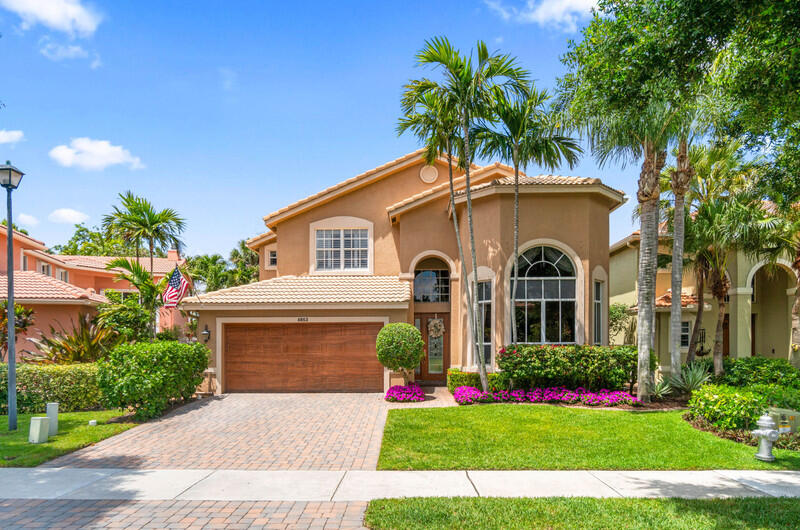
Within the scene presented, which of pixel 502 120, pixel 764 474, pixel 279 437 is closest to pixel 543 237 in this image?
pixel 502 120

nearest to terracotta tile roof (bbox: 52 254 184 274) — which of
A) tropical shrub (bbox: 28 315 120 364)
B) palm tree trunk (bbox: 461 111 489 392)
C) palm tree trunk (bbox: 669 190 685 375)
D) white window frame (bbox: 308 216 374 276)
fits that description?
tropical shrub (bbox: 28 315 120 364)

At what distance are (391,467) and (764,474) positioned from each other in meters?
5.76

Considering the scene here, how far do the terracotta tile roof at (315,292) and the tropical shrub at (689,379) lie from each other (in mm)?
7778

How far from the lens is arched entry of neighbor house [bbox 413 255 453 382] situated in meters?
17.0

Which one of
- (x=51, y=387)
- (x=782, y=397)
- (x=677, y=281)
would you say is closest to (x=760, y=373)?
(x=677, y=281)

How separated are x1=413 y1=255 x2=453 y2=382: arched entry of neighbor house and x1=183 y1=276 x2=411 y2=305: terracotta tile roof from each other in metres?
1.13

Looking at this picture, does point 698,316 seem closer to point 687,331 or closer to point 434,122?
point 687,331

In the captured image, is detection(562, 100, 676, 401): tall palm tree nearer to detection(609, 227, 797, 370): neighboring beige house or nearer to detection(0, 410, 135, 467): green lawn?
detection(609, 227, 797, 370): neighboring beige house

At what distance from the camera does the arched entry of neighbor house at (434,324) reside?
16969mm

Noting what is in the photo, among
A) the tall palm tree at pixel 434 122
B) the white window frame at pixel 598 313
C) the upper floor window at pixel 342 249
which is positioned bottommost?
the white window frame at pixel 598 313

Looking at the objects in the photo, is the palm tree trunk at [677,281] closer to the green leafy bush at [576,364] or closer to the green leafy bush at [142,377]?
the green leafy bush at [576,364]

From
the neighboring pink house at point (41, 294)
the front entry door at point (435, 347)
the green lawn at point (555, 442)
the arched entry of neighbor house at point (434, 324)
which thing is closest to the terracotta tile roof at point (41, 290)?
the neighboring pink house at point (41, 294)

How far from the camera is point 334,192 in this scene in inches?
730

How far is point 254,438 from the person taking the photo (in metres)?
9.72
